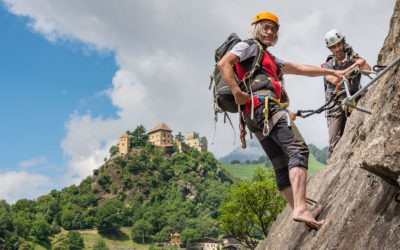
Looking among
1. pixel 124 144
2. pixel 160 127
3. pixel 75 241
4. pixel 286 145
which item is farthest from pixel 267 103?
pixel 160 127

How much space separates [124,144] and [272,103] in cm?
16045

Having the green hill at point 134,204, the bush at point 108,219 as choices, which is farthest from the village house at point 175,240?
the bush at point 108,219

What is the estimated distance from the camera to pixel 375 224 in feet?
9.91

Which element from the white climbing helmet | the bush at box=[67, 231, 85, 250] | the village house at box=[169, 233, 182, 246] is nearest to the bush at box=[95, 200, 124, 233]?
the bush at box=[67, 231, 85, 250]

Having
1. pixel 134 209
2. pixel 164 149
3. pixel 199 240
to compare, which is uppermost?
pixel 164 149

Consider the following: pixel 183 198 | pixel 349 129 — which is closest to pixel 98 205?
pixel 183 198

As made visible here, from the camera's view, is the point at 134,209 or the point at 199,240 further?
the point at 134,209

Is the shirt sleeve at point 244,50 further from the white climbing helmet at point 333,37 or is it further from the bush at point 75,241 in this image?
the bush at point 75,241

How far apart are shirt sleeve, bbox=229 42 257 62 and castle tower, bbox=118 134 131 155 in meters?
159

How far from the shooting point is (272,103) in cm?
405

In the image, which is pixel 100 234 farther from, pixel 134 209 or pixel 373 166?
pixel 373 166

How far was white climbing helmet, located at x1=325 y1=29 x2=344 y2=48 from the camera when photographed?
6766 mm

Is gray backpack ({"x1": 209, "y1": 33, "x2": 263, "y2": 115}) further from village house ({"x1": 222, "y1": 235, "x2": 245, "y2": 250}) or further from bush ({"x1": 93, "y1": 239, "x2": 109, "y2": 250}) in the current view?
bush ({"x1": 93, "y1": 239, "x2": 109, "y2": 250})

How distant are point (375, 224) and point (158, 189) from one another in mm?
153112
